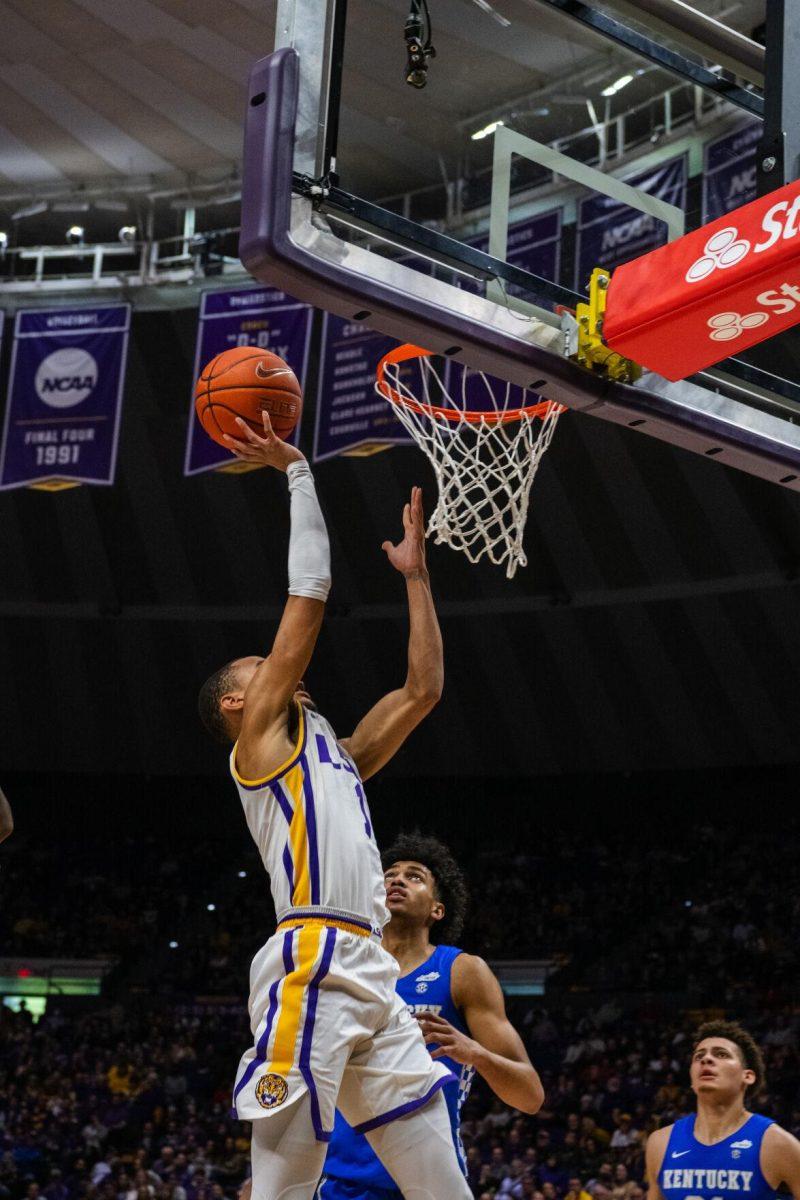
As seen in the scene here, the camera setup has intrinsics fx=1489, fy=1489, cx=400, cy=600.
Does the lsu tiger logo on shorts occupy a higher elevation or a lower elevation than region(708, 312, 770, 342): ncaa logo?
lower

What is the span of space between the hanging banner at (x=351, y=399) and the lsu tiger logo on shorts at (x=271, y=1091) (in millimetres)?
10258

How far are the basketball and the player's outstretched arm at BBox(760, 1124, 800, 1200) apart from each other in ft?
10.9

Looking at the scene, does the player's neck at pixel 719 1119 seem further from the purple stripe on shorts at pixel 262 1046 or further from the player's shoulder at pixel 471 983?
the purple stripe on shorts at pixel 262 1046

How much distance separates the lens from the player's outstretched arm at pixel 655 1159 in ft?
19.7

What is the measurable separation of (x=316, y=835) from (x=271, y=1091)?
0.67 m

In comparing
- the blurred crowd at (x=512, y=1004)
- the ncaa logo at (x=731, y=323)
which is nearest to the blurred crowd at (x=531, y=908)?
the blurred crowd at (x=512, y=1004)

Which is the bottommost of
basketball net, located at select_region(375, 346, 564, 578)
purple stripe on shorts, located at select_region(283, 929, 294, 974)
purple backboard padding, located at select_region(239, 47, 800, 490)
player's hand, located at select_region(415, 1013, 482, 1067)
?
player's hand, located at select_region(415, 1013, 482, 1067)

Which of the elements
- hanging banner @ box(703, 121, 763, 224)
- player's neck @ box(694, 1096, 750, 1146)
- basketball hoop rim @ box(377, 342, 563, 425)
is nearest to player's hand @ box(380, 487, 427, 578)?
basketball hoop rim @ box(377, 342, 563, 425)

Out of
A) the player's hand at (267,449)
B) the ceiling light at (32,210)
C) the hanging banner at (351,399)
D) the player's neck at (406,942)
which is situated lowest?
the player's neck at (406,942)

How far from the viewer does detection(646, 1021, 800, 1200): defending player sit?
5.72m

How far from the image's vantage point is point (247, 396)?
467 cm

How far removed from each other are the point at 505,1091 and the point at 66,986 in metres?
18.3

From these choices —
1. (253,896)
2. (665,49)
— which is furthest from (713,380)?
(253,896)

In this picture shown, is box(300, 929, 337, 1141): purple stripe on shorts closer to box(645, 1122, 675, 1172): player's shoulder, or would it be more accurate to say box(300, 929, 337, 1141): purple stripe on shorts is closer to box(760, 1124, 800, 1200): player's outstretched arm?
box(760, 1124, 800, 1200): player's outstretched arm
